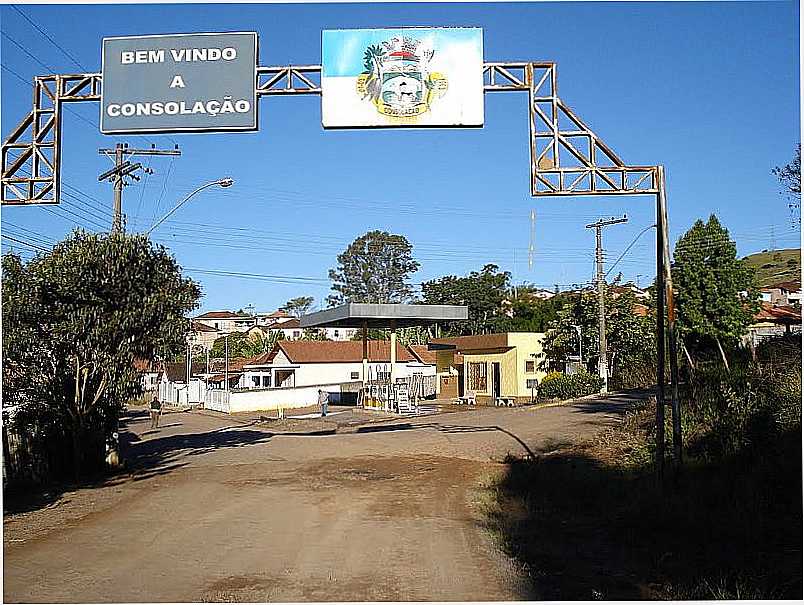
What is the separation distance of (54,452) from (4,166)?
19.9 feet

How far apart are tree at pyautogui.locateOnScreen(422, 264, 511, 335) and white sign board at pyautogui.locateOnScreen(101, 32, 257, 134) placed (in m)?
63.7

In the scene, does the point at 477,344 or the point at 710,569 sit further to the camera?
the point at 477,344

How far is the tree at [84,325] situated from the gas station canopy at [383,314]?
17.2 metres

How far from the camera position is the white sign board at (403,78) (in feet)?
34.5

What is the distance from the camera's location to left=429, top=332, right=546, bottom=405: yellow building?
143 ft

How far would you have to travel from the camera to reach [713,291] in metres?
39.4

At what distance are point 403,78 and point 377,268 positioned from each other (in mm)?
59790

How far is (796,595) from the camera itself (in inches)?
276

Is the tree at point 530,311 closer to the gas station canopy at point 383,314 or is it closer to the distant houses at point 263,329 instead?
the distant houses at point 263,329

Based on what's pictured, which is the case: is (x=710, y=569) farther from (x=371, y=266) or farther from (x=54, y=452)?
(x=371, y=266)

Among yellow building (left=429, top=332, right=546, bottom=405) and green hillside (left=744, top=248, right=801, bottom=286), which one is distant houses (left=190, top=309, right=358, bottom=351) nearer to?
yellow building (left=429, top=332, right=546, bottom=405)

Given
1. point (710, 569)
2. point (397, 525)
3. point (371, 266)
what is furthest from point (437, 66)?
point (371, 266)

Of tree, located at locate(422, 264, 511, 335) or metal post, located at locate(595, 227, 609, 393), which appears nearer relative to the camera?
metal post, located at locate(595, 227, 609, 393)

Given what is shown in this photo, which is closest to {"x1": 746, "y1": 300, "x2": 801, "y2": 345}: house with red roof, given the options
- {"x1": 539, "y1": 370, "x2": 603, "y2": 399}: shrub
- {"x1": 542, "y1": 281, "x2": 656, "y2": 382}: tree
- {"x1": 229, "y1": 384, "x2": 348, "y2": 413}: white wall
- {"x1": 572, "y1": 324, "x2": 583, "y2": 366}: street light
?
{"x1": 542, "y1": 281, "x2": 656, "y2": 382}: tree
